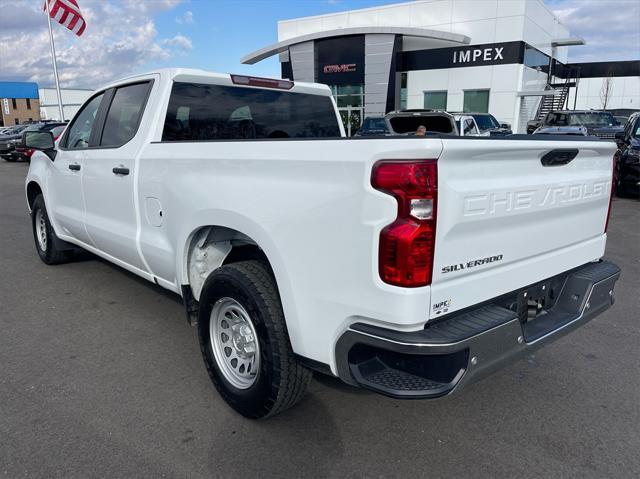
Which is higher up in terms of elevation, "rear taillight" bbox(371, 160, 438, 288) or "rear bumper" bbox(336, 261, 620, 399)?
"rear taillight" bbox(371, 160, 438, 288)

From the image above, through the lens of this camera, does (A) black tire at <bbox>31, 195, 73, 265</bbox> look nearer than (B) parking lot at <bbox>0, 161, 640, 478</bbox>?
No

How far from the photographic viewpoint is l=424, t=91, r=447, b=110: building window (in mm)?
30125

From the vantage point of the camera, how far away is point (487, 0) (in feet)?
91.1

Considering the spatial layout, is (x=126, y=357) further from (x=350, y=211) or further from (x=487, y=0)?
(x=487, y=0)

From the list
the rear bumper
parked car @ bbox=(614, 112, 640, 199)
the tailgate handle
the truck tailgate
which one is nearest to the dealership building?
parked car @ bbox=(614, 112, 640, 199)

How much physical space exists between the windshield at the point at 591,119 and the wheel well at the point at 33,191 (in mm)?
19505

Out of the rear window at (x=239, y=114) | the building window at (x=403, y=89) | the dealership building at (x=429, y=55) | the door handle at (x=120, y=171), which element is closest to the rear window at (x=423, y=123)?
the rear window at (x=239, y=114)

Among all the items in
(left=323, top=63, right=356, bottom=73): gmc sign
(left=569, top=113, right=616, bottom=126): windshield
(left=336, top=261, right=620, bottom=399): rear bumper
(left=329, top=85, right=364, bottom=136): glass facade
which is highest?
(left=323, top=63, right=356, bottom=73): gmc sign

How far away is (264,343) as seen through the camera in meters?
2.59

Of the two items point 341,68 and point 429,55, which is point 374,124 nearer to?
point 429,55

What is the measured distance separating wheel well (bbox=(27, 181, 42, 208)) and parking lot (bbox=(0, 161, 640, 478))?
215 cm

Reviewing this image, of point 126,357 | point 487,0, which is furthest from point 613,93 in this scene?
point 126,357

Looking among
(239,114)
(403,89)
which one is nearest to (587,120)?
(403,89)

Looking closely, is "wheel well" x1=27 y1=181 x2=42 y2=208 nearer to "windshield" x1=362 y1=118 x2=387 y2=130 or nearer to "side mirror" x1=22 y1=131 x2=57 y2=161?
"side mirror" x1=22 y1=131 x2=57 y2=161
